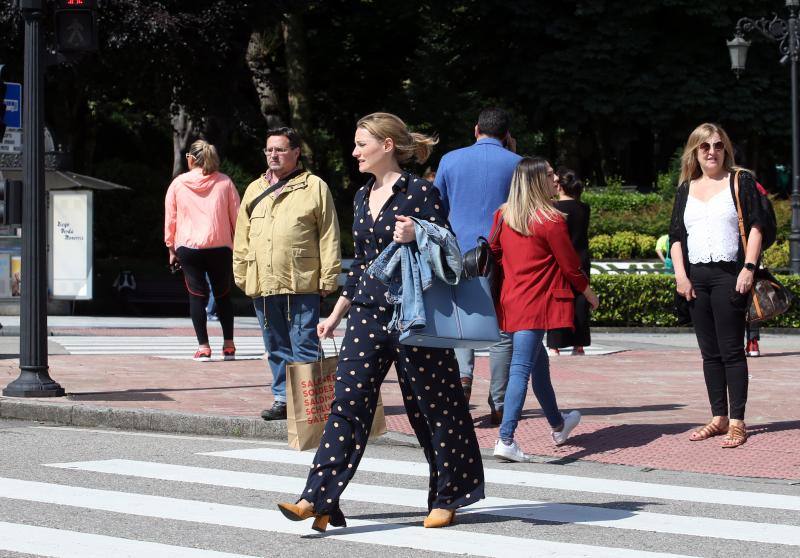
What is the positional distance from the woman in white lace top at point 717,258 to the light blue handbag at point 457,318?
2.74 metres

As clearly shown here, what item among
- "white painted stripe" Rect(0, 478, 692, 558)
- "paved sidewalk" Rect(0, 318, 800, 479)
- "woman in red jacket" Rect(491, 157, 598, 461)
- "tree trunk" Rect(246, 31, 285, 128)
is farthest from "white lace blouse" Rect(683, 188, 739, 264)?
"tree trunk" Rect(246, 31, 285, 128)

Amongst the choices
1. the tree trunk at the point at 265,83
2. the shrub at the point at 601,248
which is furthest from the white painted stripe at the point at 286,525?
the tree trunk at the point at 265,83

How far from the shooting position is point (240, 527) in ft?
20.1

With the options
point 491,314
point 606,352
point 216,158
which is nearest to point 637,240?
point 606,352

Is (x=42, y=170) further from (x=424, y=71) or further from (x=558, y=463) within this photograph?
(x=424, y=71)

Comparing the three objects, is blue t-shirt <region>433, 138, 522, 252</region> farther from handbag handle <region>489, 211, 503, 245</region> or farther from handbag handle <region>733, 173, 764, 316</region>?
handbag handle <region>733, 173, 764, 316</region>

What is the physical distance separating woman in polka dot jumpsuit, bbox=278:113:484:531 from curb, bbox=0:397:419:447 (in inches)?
101

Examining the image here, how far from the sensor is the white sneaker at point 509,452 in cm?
796

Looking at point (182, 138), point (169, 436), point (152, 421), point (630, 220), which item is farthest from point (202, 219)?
point (182, 138)

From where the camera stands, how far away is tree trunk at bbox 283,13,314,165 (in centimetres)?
3375

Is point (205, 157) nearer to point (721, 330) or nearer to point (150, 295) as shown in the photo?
point (721, 330)

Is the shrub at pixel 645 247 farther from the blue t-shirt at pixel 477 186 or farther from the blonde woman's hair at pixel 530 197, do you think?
the blonde woman's hair at pixel 530 197

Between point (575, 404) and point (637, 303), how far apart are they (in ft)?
31.8

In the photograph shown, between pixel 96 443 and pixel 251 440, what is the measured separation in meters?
0.95
